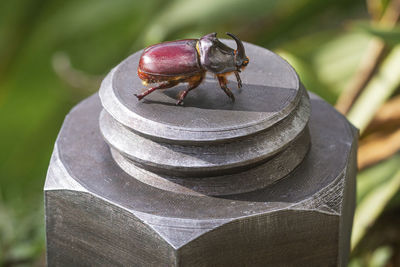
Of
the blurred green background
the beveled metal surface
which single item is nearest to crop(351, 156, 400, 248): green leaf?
the blurred green background

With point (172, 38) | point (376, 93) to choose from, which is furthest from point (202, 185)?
point (172, 38)

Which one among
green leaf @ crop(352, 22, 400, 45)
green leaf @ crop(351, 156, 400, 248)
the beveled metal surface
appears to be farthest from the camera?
green leaf @ crop(351, 156, 400, 248)

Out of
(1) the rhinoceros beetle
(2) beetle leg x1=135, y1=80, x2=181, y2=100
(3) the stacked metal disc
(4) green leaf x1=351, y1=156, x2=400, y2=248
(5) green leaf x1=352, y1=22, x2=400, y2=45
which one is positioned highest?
(1) the rhinoceros beetle

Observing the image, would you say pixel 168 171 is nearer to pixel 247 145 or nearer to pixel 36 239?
pixel 247 145

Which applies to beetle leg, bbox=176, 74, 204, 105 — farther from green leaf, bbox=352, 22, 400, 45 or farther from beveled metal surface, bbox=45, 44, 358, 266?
green leaf, bbox=352, 22, 400, 45

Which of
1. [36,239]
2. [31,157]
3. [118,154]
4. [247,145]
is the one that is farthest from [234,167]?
[31,157]

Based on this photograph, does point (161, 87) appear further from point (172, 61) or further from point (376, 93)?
point (376, 93)
